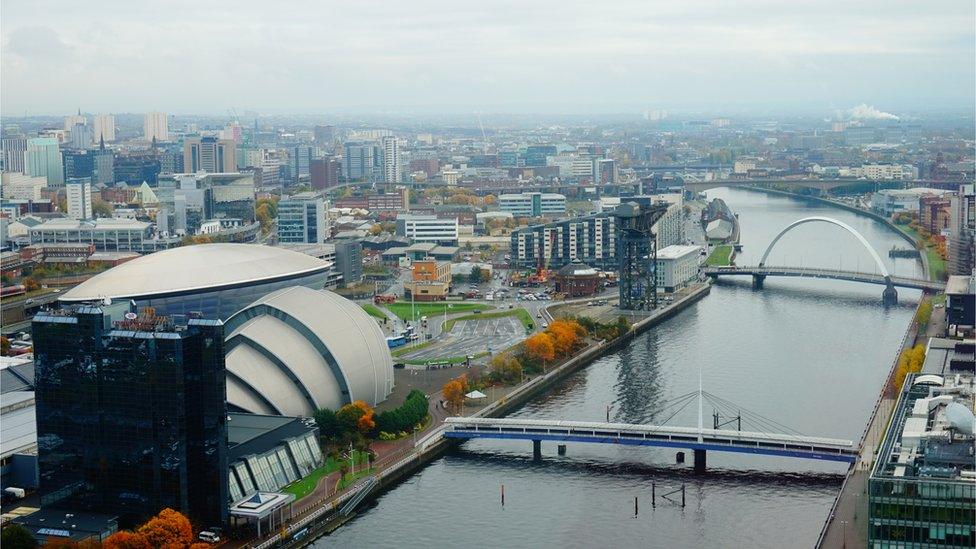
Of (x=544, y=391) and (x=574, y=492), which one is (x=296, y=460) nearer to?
(x=574, y=492)

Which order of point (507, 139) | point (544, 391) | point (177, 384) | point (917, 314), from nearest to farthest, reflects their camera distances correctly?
point (177, 384), point (544, 391), point (917, 314), point (507, 139)

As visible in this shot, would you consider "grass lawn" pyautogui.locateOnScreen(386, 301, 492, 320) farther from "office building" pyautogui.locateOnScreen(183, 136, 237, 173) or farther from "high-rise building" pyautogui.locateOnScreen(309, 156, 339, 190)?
"office building" pyautogui.locateOnScreen(183, 136, 237, 173)

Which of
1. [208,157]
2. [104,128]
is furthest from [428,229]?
[104,128]

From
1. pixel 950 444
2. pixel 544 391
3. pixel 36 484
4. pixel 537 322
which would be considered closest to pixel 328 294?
pixel 544 391

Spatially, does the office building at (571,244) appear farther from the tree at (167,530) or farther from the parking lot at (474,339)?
the tree at (167,530)

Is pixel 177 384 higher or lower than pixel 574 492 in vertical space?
higher

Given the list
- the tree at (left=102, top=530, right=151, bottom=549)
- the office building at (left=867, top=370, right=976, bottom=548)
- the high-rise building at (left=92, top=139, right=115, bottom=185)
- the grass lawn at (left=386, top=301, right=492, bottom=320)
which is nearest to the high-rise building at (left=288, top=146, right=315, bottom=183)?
the high-rise building at (left=92, top=139, right=115, bottom=185)
